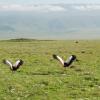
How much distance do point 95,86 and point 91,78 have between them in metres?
2.96

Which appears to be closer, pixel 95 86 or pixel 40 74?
pixel 95 86

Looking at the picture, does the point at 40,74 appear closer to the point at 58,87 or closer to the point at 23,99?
the point at 58,87

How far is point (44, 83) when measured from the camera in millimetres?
23344

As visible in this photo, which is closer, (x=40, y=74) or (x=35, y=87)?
(x=35, y=87)

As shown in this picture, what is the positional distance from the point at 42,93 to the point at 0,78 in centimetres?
581

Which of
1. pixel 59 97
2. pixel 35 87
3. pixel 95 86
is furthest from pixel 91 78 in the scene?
pixel 59 97

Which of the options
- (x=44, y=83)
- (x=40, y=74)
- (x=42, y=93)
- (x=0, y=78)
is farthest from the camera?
(x=40, y=74)

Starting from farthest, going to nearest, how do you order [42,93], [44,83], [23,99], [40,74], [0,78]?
[40,74]
[0,78]
[44,83]
[42,93]
[23,99]

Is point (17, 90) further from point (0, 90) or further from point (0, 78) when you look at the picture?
point (0, 78)

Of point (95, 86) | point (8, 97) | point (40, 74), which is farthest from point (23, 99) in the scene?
point (40, 74)

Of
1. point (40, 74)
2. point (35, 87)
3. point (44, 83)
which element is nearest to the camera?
point (35, 87)

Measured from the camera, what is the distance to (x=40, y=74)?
28188mm

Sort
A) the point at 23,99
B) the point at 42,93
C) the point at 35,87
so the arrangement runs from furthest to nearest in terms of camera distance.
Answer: the point at 35,87 < the point at 42,93 < the point at 23,99

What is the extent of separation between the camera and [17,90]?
2080cm
